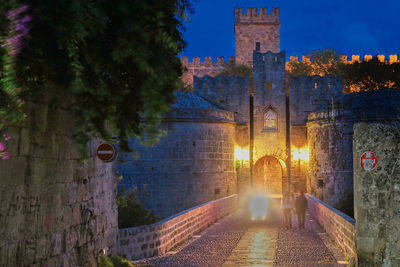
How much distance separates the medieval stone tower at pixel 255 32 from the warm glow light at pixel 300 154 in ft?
95.6

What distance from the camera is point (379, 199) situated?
860 centimetres

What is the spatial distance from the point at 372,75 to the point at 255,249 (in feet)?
113


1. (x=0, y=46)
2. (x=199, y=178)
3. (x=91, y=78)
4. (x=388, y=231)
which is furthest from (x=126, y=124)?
(x=199, y=178)

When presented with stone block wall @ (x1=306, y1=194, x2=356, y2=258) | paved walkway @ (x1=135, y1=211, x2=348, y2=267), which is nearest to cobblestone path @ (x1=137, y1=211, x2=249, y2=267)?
paved walkway @ (x1=135, y1=211, x2=348, y2=267)

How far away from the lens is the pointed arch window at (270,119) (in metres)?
28.8

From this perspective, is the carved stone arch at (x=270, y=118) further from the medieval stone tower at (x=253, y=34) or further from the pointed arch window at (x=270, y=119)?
the medieval stone tower at (x=253, y=34)

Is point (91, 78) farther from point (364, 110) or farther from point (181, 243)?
point (364, 110)

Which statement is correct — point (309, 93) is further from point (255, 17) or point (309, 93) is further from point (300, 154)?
point (255, 17)

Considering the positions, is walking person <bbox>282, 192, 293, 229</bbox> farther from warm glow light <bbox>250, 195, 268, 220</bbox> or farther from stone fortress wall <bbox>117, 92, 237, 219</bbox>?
stone fortress wall <bbox>117, 92, 237, 219</bbox>

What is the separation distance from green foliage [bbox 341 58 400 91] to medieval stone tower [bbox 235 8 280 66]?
544 inches

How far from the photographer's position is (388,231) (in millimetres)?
8500

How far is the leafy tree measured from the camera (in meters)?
4.92

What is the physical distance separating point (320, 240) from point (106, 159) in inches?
320

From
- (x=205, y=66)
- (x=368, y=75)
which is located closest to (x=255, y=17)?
(x=205, y=66)
